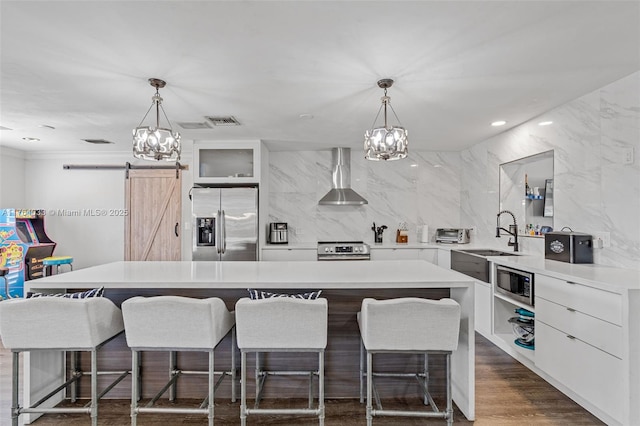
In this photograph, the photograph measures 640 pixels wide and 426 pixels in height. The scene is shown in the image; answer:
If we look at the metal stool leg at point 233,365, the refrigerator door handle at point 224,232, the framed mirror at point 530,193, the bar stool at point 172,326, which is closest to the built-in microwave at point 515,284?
the framed mirror at point 530,193

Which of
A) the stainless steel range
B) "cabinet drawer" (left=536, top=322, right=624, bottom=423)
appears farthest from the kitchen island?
the stainless steel range

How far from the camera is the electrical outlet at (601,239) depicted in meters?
2.65

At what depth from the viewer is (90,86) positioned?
2.71 metres

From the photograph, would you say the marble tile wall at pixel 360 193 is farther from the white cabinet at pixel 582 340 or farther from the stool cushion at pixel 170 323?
the stool cushion at pixel 170 323

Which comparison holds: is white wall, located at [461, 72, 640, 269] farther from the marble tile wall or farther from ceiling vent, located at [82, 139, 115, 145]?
ceiling vent, located at [82, 139, 115, 145]

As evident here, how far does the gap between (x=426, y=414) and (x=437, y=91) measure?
2.40 metres

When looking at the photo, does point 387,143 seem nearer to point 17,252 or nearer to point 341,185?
point 341,185

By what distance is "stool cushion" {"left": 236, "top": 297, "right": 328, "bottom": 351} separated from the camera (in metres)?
1.80

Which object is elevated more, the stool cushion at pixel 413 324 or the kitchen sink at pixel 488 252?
the kitchen sink at pixel 488 252

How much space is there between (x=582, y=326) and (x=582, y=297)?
7.4 inches

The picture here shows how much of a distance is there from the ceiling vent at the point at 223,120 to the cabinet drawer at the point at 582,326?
3.36 meters

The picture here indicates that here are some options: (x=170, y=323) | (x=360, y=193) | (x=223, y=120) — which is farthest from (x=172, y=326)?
(x=360, y=193)

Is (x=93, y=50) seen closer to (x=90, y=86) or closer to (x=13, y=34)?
(x=13, y=34)

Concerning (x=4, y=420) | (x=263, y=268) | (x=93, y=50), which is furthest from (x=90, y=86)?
(x=4, y=420)
